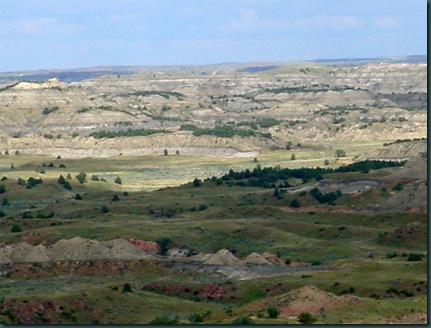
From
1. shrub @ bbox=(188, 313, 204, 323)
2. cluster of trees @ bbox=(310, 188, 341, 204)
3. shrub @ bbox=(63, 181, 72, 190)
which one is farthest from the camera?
shrub @ bbox=(63, 181, 72, 190)

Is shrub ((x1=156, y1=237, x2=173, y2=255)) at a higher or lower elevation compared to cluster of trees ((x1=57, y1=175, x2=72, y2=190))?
higher

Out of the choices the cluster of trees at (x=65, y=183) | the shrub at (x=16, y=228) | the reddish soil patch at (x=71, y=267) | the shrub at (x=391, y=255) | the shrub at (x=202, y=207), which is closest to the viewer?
the reddish soil patch at (x=71, y=267)

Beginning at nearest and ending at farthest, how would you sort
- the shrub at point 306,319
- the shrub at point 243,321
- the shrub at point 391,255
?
the shrub at point 243,321, the shrub at point 306,319, the shrub at point 391,255

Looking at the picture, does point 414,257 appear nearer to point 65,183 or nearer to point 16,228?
point 16,228

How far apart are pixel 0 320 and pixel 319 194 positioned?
78.7 m

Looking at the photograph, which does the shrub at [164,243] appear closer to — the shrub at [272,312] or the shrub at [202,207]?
the shrub at [202,207]

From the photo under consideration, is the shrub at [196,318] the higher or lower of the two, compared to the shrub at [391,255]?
higher

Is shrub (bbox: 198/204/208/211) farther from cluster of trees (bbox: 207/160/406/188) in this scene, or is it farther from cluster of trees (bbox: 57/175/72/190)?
cluster of trees (bbox: 57/175/72/190)

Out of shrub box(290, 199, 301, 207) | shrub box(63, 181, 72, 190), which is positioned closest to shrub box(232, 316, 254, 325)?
shrub box(290, 199, 301, 207)

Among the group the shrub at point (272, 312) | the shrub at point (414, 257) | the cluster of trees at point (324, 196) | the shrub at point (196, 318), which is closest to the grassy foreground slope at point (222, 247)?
the shrub at point (414, 257)

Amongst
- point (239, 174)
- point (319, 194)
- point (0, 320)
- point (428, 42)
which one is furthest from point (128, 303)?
point (239, 174)

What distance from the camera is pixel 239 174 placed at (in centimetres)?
17000

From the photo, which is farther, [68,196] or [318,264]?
[68,196]

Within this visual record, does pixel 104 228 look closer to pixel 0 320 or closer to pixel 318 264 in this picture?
pixel 318 264
